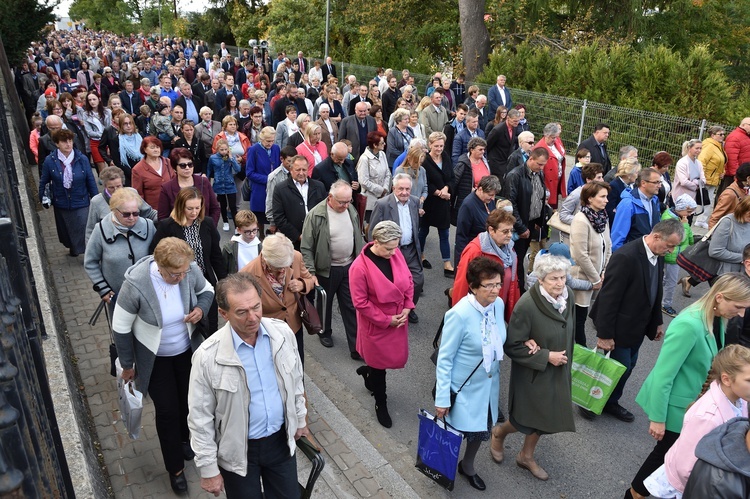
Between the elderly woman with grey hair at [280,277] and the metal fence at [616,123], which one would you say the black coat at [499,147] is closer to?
the metal fence at [616,123]

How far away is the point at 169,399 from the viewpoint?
4414mm

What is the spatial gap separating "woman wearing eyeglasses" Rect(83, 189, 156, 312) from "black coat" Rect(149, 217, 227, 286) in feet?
0.44

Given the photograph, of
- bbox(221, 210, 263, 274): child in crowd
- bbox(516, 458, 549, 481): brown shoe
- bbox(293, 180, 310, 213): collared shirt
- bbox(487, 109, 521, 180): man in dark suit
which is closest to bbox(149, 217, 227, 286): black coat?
bbox(221, 210, 263, 274): child in crowd

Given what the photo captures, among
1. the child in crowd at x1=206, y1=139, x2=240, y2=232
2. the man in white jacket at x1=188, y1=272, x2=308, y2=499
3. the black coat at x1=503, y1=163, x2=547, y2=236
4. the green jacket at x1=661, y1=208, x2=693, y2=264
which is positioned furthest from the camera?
the child in crowd at x1=206, y1=139, x2=240, y2=232

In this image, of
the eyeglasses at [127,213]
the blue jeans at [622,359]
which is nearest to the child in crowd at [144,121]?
the eyeglasses at [127,213]

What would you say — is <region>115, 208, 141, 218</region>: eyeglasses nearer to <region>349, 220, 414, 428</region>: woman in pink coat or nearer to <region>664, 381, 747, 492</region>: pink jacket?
<region>349, 220, 414, 428</region>: woman in pink coat

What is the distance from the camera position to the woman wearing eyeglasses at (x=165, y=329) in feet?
13.3

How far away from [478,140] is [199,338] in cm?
515

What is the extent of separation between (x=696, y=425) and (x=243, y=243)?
383 cm

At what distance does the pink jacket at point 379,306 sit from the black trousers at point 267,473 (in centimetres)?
159

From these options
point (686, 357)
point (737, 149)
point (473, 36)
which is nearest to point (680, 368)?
point (686, 357)

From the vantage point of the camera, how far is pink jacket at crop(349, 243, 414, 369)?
5.00 meters

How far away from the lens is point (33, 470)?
4.13 ft

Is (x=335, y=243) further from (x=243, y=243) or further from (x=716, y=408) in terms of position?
(x=716, y=408)
